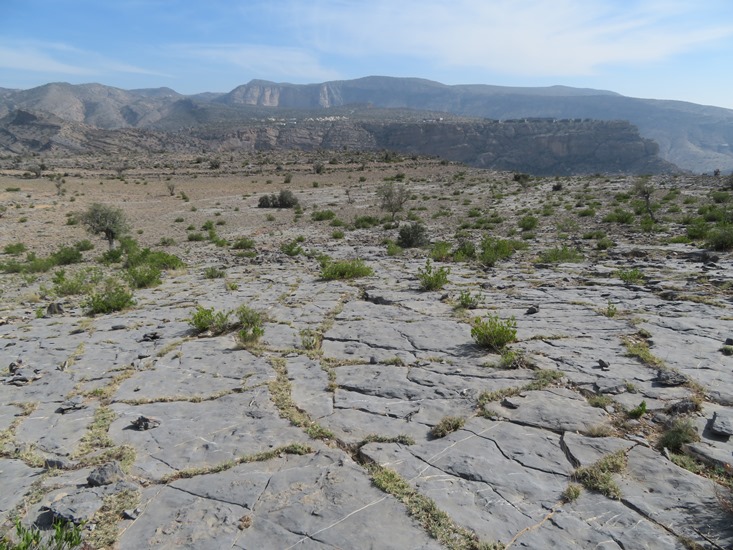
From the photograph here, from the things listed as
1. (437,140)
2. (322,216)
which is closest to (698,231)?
(322,216)

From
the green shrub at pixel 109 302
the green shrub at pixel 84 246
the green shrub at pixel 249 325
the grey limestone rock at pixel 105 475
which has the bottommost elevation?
the green shrub at pixel 84 246

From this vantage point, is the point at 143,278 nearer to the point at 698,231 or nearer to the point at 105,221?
the point at 105,221

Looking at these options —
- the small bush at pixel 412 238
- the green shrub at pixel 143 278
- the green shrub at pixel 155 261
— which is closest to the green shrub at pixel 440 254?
the small bush at pixel 412 238

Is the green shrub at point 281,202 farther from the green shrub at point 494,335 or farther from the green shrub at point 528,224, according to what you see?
the green shrub at point 494,335

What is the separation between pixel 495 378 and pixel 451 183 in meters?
34.6

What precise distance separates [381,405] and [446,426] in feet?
2.71

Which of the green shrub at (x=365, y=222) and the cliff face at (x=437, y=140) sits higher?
the cliff face at (x=437, y=140)

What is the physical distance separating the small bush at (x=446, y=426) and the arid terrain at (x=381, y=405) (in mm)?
24

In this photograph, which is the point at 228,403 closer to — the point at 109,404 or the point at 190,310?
the point at 109,404

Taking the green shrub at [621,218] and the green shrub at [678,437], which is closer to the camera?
the green shrub at [678,437]

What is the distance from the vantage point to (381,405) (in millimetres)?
4867

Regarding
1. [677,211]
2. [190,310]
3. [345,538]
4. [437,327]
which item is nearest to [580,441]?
[345,538]

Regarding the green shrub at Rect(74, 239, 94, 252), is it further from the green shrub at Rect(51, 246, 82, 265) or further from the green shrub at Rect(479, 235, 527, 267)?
the green shrub at Rect(479, 235, 527, 267)

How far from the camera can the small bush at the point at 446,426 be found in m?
4.22
